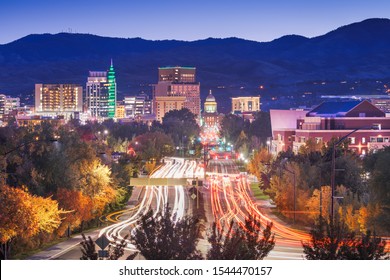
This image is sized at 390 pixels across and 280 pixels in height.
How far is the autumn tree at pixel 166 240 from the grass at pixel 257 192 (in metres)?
42.3

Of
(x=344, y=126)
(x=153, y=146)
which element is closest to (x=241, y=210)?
(x=344, y=126)

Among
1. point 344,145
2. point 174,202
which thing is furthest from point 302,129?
point 174,202

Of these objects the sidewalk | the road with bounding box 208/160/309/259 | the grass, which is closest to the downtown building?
the road with bounding box 208/160/309/259

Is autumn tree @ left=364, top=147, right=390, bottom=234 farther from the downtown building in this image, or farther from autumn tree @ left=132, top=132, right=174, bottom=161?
autumn tree @ left=132, top=132, right=174, bottom=161

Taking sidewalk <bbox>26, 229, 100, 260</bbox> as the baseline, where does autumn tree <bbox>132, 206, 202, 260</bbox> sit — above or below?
above

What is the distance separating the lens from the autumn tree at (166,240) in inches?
784

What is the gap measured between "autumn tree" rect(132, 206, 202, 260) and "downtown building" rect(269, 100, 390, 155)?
227 ft

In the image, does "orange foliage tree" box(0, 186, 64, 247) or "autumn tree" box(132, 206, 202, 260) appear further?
"orange foliage tree" box(0, 186, 64, 247)

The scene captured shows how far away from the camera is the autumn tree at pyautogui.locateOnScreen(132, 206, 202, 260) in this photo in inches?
784

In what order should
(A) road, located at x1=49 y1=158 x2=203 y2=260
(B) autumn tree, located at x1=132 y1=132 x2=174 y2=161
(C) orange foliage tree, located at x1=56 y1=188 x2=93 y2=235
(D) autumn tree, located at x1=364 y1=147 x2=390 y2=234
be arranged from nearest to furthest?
(D) autumn tree, located at x1=364 y1=147 x2=390 y2=234
(A) road, located at x1=49 y1=158 x2=203 y2=260
(C) orange foliage tree, located at x1=56 y1=188 x2=93 y2=235
(B) autumn tree, located at x1=132 y1=132 x2=174 y2=161

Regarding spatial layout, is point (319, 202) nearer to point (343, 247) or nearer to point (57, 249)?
point (57, 249)

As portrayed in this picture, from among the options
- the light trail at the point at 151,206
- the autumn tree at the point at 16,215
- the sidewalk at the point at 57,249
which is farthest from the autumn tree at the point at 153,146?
the autumn tree at the point at 16,215

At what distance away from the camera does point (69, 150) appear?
48.0 metres
